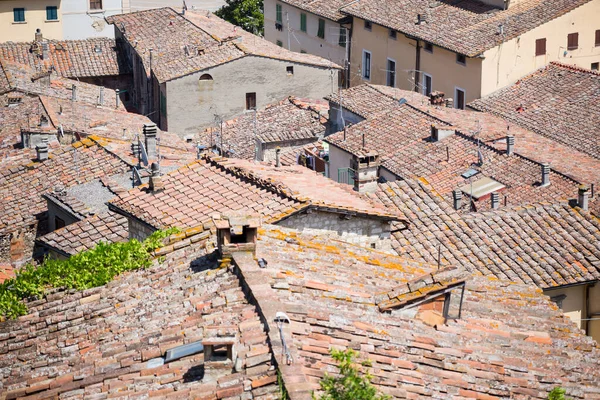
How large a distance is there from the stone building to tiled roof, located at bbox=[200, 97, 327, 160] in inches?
36.3

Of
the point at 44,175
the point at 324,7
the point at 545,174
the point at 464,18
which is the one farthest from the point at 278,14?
the point at 44,175

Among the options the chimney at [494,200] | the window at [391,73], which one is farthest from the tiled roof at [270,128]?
the chimney at [494,200]

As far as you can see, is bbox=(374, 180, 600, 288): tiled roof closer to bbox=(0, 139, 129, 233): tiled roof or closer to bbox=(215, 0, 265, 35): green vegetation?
bbox=(0, 139, 129, 233): tiled roof

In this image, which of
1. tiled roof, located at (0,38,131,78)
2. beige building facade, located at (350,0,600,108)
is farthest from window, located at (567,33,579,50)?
tiled roof, located at (0,38,131,78)

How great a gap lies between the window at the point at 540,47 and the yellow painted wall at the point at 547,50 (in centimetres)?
15

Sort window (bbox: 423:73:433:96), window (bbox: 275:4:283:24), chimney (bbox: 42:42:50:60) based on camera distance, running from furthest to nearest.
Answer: window (bbox: 275:4:283:24) < chimney (bbox: 42:42:50:60) < window (bbox: 423:73:433:96)

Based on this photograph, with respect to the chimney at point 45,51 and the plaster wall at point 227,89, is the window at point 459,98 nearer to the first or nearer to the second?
the plaster wall at point 227,89

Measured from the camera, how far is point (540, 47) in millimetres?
44062

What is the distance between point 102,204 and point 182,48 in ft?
66.1

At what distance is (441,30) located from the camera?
4650cm

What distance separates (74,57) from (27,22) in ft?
30.9

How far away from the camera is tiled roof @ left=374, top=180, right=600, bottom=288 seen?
23.3 metres

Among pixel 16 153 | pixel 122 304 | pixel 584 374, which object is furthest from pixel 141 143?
pixel 584 374

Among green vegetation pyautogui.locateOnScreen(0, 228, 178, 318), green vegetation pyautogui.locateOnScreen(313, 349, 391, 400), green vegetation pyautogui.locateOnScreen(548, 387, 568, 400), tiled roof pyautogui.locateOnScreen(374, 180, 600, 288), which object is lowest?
tiled roof pyautogui.locateOnScreen(374, 180, 600, 288)
